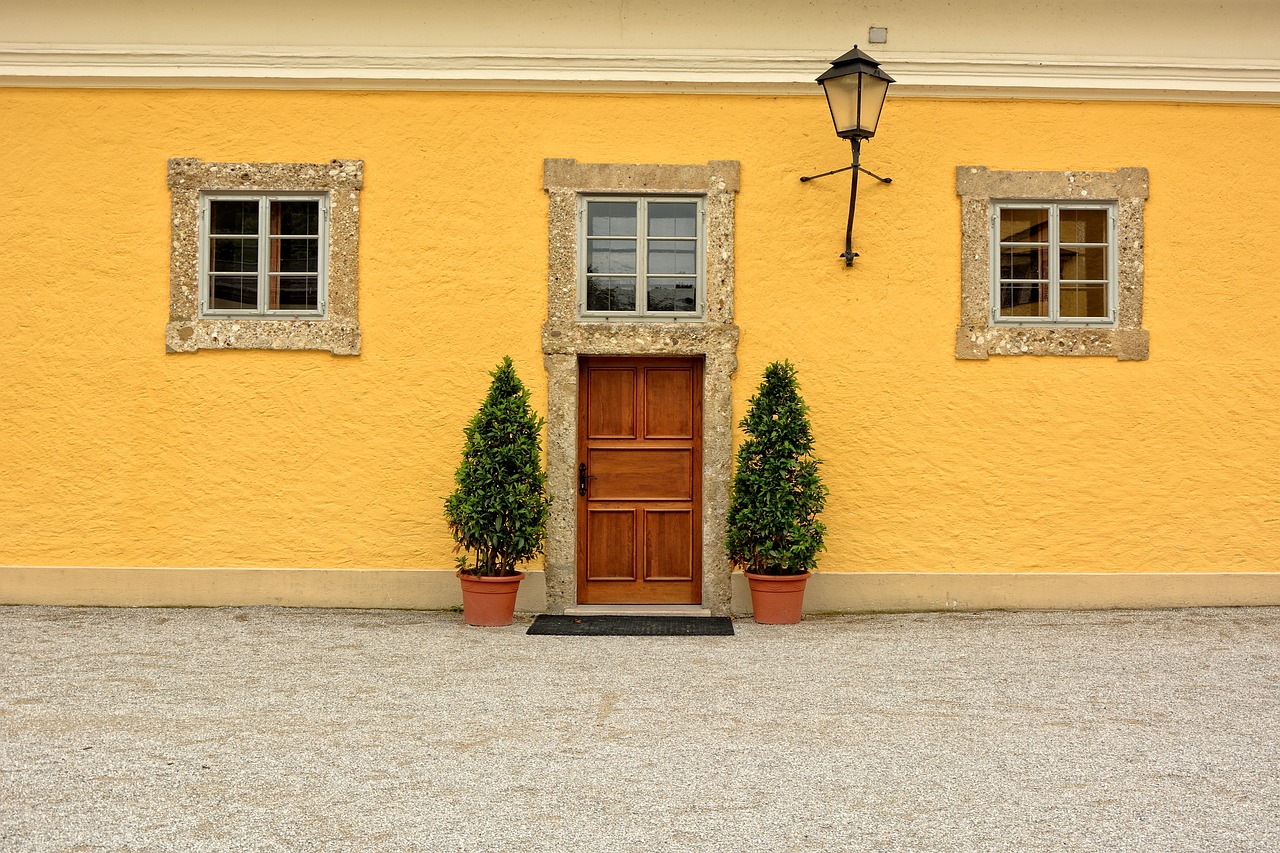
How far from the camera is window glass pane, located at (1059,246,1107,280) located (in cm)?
763

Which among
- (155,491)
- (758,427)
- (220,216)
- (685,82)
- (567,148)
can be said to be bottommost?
(155,491)

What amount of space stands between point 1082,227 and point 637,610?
434 centimetres

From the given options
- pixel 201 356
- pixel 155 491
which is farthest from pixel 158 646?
pixel 201 356

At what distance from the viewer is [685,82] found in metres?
7.51

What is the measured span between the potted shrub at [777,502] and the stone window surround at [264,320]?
2.94 meters

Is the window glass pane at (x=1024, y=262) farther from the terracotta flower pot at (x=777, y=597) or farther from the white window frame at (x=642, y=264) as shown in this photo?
the terracotta flower pot at (x=777, y=597)

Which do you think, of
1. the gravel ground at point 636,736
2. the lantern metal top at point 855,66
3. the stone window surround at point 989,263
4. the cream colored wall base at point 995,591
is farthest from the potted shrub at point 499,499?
the stone window surround at point 989,263

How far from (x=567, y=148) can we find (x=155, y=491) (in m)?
3.89

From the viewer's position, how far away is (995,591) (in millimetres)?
7488

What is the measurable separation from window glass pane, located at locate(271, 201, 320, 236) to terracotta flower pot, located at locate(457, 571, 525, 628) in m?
2.81

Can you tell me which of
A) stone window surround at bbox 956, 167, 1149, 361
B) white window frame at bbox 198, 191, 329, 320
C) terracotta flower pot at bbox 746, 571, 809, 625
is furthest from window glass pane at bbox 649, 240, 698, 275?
white window frame at bbox 198, 191, 329, 320

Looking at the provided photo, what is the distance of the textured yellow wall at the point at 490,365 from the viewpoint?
7.49 m

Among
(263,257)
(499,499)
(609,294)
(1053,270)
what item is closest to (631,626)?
(499,499)

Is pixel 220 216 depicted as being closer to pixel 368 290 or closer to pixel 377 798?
pixel 368 290
